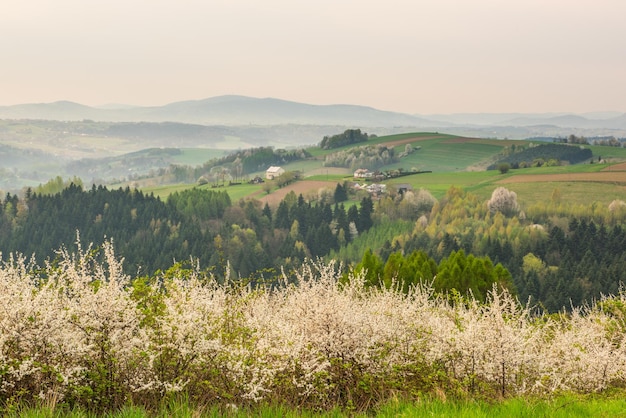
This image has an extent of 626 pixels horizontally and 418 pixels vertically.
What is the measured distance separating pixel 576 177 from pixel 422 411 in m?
180

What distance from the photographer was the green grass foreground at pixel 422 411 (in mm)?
10281

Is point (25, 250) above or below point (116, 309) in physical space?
below

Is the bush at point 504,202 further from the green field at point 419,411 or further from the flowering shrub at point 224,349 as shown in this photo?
the green field at point 419,411

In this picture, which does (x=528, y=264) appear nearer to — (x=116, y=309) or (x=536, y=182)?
(x=536, y=182)

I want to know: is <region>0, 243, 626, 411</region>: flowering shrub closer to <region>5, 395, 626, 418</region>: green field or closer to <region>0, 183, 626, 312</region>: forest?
<region>5, 395, 626, 418</region>: green field

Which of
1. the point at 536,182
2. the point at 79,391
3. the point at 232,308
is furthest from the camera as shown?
the point at 536,182

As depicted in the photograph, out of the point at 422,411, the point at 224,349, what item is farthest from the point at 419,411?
the point at 224,349

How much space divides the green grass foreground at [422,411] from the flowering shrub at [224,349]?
0.99 ft

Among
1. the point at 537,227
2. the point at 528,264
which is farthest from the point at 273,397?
the point at 537,227

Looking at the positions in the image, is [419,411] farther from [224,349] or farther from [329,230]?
[329,230]

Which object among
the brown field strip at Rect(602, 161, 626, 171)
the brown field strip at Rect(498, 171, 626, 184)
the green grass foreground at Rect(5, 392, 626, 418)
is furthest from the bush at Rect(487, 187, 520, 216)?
the green grass foreground at Rect(5, 392, 626, 418)

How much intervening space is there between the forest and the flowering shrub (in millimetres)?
95376

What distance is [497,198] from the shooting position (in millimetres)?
164375

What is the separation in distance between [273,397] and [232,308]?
338cm
